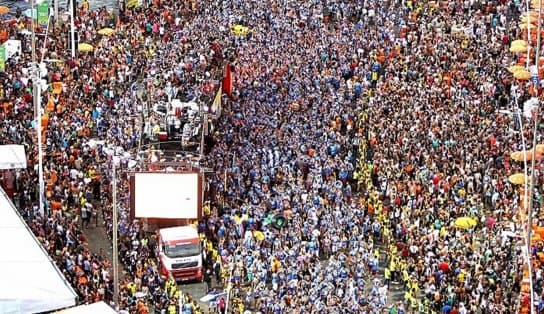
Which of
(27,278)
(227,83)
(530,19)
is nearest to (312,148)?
(227,83)

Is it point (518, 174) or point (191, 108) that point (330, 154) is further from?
point (518, 174)

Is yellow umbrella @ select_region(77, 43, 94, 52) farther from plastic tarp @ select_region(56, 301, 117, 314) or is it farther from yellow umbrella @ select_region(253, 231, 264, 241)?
plastic tarp @ select_region(56, 301, 117, 314)

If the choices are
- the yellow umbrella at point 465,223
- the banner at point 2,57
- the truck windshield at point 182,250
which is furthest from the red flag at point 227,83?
the yellow umbrella at point 465,223

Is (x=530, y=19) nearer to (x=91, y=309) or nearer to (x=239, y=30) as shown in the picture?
(x=239, y=30)

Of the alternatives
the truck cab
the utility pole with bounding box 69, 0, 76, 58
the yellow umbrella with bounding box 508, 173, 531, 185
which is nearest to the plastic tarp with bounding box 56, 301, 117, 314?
the truck cab

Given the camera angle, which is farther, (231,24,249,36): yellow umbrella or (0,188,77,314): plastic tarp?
(231,24,249,36): yellow umbrella

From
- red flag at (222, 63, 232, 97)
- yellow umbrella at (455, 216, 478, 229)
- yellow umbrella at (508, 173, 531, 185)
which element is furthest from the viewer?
red flag at (222, 63, 232, 97)

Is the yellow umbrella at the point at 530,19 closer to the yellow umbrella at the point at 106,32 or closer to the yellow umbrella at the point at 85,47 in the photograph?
the yellow umbrella at the point at 106,32

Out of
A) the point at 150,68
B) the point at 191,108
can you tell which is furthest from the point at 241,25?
the point at 191,108
